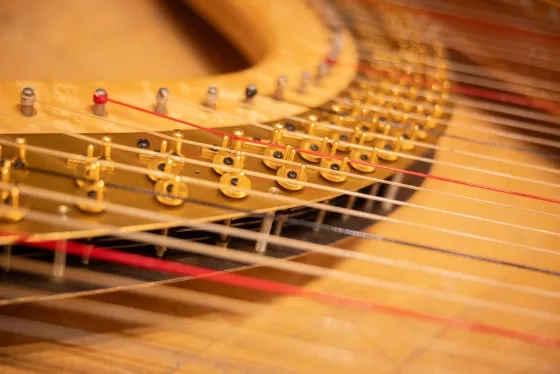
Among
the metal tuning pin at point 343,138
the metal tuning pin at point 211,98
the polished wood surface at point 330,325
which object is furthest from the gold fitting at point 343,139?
the metal tuning pin at point 211,98

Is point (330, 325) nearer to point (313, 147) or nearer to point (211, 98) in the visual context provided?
point (313, 147)

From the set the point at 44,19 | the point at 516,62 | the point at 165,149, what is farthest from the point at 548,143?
the point at 44,19

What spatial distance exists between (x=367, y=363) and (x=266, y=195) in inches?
10.0

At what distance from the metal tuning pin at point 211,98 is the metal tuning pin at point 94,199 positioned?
309mm

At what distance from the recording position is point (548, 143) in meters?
1.15

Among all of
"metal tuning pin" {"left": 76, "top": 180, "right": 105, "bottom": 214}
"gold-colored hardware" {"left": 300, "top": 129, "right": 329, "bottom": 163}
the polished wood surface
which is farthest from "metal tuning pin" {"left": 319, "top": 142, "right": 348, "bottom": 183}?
"metal tuning pin" {"left": 76, "top": 180, "right": 105, "bottom": 214}

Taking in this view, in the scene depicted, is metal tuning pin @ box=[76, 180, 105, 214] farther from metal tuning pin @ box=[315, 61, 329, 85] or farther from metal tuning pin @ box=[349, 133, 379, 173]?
metal tuning pin @ box=[315, 61, 329, 85]

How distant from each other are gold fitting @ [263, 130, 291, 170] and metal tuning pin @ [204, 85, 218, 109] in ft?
0.43

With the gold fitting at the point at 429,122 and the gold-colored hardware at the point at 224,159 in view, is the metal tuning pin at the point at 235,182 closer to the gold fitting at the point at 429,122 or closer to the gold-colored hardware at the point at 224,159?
the gold-colored hardware at the point at 224,159

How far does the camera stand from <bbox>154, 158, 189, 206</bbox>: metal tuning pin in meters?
0.77

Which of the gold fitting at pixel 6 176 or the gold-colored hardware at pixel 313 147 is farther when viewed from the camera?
the gold-colored hardware at pixel 313 147

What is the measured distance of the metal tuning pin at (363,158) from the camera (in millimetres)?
942

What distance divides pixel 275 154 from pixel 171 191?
198mm

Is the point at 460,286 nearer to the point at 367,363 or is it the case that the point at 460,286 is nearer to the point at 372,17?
the point at 367,363
